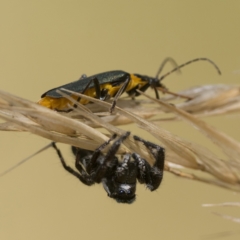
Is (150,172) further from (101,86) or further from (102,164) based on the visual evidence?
(101,86)

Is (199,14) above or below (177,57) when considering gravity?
above

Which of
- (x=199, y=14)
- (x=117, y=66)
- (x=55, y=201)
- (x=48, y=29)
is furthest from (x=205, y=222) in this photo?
(x=48, y=29)

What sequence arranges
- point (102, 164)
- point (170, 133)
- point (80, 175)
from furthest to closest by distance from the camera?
1. point (80, 175)
2. point (102, 164)
3. point (170, 133)

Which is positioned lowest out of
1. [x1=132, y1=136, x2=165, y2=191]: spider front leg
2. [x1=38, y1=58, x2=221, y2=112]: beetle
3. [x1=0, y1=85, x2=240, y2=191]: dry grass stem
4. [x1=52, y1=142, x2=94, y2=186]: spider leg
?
[x1=52, y1=142, x2=94, y2=186]: spider leg

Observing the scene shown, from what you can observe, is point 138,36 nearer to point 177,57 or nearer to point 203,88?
point 177,57

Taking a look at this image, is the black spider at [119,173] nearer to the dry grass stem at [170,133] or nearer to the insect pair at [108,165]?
the insect pair at [108,165]

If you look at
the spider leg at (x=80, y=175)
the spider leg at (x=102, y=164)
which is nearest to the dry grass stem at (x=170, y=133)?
the spider leg at (x=102, y=164)

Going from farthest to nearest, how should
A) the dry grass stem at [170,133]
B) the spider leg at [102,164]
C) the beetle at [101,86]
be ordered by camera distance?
the beetle at [101,86] < the spider leg at [102,164] < the dry grass stem at [170,133]

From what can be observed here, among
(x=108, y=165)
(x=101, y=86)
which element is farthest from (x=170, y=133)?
(x=101, y=86)

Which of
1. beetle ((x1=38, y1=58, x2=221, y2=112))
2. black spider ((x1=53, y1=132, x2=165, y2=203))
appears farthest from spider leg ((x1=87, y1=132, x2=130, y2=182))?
beetle ((x1=38, y1=58, x2=221, y2=112))

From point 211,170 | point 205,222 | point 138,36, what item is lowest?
point 205,222

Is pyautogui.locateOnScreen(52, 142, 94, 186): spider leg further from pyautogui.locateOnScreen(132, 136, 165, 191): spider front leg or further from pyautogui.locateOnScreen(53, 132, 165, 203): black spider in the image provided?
pyautogui.locateOnScreen(132, 136, 165, 191): spider front leg
